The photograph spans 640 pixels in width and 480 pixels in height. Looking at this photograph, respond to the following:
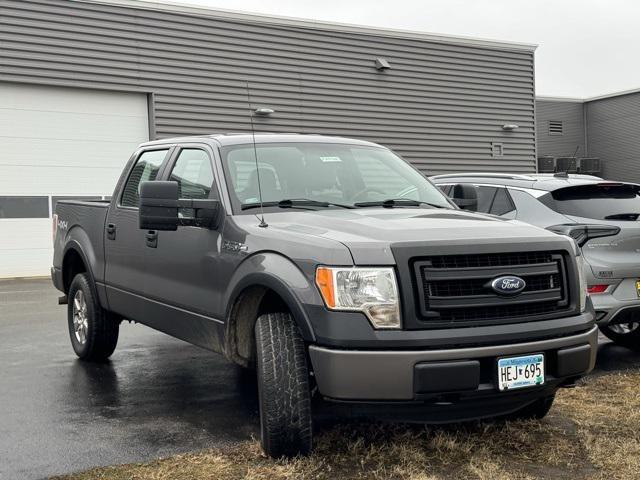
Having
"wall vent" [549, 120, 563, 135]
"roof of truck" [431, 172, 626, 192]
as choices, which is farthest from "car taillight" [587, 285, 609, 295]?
"wall vent" [549, 120, 563, 135]

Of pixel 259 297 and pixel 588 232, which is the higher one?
pixel 588 232

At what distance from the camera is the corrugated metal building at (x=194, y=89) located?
48.9ft

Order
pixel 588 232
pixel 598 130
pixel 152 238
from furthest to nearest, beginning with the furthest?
pixel 598 130 < pixel 588 232 < pixel 152 238

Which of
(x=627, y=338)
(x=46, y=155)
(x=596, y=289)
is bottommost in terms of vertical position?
(x=627, y=338)

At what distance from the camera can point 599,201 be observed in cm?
639

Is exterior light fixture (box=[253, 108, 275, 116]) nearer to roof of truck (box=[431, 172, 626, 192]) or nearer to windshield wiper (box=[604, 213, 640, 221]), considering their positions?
roof of truck (box=[431, 172, 626, 192])

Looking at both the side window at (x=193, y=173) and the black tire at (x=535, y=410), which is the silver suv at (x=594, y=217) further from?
the side window at (x=193, y=173)

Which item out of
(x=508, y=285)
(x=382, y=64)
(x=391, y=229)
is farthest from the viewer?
(x=382, y=64)

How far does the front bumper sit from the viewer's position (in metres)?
3.54

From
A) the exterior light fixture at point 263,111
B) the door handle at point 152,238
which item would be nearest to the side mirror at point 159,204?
the door handle at point 152,238

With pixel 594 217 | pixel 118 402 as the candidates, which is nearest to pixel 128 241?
pixel 118 402

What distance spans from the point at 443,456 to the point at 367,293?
3.55 ft

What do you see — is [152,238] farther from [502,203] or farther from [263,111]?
[263,111]

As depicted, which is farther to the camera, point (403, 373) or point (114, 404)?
point (114, 404)
